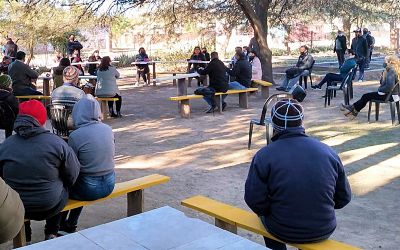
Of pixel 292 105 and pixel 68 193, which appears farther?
pixel 68 193

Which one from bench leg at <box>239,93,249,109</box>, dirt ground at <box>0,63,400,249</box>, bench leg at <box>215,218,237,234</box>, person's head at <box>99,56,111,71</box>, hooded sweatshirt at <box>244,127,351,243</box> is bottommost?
dirt ground at <box>0,63,400,249</box>

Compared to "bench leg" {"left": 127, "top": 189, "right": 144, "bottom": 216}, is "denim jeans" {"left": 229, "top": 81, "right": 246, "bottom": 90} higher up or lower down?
higher up

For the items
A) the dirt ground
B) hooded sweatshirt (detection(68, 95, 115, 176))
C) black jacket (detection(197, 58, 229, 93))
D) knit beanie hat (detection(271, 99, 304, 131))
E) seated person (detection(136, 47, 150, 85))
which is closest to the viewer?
knit beanie hat (detection(271, 99, 304, 131))

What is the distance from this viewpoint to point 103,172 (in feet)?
14.0

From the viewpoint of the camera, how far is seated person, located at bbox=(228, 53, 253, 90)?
1171 centimetres

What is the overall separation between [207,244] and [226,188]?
3.17 meters

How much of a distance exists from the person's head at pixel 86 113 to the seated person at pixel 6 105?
113 inches

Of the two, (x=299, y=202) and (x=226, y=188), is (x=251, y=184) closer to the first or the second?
(x=299, y=202)

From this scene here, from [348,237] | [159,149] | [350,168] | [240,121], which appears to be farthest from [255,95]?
[348,237]

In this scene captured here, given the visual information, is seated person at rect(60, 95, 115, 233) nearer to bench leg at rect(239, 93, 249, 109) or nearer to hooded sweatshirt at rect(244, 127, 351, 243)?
hooded sweatshirt at rect(244, 127, 351, 243)

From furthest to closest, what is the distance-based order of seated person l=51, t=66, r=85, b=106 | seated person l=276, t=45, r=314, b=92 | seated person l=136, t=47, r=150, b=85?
seated person l=136, t=47, r=150, b=85
seated person l=276, t=45, r=314, b=92
seated person l=51, t=66, r=85, b=106

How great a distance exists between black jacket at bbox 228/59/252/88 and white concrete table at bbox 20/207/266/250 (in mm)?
8918

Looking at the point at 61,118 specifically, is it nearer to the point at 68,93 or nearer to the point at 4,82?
the point at 68,93

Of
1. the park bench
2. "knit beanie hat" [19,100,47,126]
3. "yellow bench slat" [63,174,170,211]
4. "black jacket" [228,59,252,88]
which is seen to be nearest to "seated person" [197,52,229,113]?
the park bench
